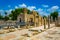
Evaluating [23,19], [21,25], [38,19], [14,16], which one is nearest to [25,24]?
[21,25]

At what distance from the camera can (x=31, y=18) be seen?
4222 centimetres

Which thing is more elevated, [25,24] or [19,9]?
[19,9]

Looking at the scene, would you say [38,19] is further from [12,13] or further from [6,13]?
[6,13]

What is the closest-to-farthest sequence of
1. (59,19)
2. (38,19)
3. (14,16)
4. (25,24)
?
1. (59,19)
2. (25,24)
3. (38,19)
4. (14,16)

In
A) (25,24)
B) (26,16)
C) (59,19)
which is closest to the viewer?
(59,19)

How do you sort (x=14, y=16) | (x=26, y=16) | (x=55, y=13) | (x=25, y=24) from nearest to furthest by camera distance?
(x=25, y=24) → (x=26, y=16) → (x=14, y=16) → (x=55, y=13)

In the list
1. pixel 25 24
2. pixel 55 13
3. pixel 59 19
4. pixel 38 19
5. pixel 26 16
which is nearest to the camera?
pixel 59 19

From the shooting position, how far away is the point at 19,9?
70.2 meters

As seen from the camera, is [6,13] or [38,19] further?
[6,13]

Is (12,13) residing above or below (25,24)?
above

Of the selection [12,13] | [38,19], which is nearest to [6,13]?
[12,13]

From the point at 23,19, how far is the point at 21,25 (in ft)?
29.2

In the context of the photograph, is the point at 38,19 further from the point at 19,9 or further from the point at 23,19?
the point at 19,9

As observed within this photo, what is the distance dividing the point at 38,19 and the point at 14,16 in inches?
1193
